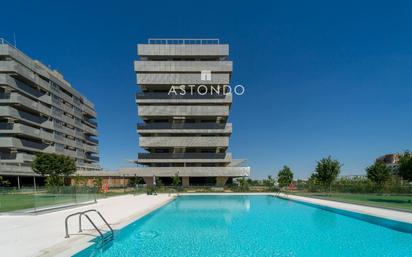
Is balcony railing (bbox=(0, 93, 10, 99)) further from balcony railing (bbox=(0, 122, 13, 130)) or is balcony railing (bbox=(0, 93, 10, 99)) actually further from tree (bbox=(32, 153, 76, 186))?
tree (bbox=(32, 153, 76, 186))

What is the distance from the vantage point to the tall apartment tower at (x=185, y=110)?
188 ft

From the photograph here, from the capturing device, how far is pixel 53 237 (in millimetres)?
9594

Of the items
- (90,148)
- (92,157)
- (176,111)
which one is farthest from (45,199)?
(92,157)

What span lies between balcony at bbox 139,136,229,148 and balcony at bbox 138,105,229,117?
457 centimetres

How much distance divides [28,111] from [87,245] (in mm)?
54660

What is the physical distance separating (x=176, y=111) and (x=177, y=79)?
6145mm

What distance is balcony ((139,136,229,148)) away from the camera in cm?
5722

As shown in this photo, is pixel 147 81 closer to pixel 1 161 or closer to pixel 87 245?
pixel 1 161

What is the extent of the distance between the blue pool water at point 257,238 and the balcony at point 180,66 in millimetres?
44777

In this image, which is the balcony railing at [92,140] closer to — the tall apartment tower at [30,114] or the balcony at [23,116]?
the tall apartment tower at [30,114]

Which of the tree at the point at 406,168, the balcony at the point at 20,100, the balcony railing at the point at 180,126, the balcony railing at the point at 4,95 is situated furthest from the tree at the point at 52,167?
the tree at the point at 406,168

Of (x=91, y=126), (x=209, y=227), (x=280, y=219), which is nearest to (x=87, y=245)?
(x=209, y=227)

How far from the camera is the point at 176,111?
57844 mm

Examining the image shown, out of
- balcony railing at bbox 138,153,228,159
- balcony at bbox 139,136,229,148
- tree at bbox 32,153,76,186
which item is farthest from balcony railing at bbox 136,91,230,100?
tree at bbox 32,153,76,186
